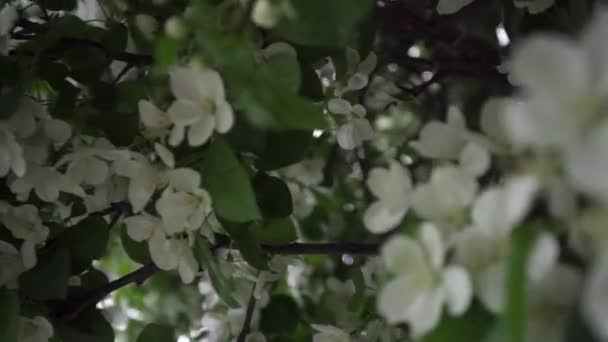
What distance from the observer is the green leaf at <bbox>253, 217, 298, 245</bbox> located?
23.6 inches

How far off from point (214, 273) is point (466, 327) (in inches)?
8.4

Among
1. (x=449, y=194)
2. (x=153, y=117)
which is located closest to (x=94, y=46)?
(x=153, y=117)

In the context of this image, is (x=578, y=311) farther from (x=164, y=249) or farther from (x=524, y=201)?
(x=164, y=249)

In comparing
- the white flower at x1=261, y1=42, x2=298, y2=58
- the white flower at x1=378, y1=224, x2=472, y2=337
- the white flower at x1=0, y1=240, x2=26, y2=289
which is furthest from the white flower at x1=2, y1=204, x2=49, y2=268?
the white flower at x1=378, y1=224, x2=472, y2=337

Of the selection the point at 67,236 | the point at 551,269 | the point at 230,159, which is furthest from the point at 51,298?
the point at 551,269

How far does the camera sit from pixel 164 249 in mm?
522

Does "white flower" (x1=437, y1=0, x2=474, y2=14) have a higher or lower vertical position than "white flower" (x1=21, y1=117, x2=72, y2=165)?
higher

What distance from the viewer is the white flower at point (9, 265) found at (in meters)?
0.55

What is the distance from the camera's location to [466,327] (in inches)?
12.9

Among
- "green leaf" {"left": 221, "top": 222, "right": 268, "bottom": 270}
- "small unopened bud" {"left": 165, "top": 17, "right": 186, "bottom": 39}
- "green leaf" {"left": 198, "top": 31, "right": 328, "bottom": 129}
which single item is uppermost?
"small unopened bud" {"left": 165, "top": 17, "right": 186, "bottom": 39}

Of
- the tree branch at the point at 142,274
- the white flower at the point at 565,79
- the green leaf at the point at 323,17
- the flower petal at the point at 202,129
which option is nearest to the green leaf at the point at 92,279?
the tree branch at the point at 142,274

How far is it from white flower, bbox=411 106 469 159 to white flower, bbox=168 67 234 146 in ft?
0.35

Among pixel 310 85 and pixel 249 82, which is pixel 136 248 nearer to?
pixel 310 85

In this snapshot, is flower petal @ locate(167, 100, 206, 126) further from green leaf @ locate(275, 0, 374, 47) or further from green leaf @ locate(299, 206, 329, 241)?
green leaf @ locate(299, 206, 329, 241)
